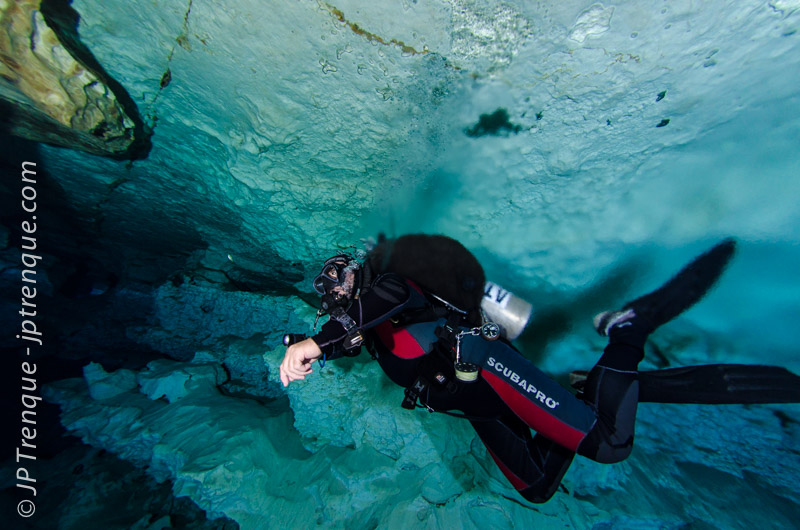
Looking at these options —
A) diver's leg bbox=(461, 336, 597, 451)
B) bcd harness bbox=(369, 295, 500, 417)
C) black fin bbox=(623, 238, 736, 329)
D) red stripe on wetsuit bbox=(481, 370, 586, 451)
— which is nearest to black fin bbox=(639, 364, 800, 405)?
black fin bbox=(623, 238, 736, 329)

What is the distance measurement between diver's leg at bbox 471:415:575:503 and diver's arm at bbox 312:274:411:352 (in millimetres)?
2479

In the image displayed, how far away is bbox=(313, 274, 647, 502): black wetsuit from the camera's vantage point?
2.67 meters

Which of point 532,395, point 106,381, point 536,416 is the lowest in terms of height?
point 106,381

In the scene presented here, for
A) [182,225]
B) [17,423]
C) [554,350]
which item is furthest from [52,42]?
[554,350]

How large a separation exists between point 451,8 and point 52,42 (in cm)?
383

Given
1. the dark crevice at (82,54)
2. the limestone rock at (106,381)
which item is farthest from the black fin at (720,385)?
the limestone rock at (106,381)

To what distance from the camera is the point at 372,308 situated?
2.52 metres

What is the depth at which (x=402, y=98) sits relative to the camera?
3.17 metres

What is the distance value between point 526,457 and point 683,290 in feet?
9.53

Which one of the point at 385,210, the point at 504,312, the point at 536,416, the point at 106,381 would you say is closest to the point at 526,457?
the point at 536,416

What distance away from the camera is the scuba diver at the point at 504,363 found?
2668mm

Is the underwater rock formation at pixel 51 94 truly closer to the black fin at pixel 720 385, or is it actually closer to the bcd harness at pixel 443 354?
the bcd harness at pixel 443 354

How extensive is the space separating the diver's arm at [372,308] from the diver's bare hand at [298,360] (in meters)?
0.07

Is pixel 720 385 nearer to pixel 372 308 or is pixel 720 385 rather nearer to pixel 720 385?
pixel 720 385
